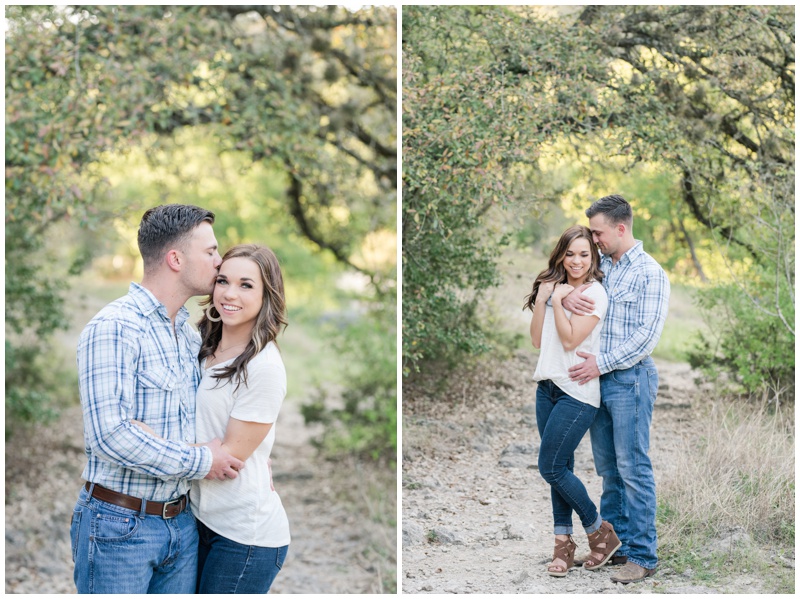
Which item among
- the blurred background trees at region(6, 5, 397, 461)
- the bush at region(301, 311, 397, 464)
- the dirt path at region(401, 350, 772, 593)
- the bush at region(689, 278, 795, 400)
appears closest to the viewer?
the dirt path at region(401, 350, 772, 593)

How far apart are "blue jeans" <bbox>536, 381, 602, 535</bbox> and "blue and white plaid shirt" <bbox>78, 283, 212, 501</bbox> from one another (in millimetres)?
1380

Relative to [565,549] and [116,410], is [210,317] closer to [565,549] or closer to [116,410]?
[116,410]

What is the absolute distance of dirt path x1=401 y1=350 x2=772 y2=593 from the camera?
3215 millimetres

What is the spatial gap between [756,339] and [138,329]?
2784 millimetres

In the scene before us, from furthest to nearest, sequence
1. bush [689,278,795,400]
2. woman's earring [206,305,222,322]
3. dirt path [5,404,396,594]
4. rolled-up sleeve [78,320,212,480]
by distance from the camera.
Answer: dirt path [5,404,396,594] < bush [689,278,795,400] < woman's earring [206,305,222,322] < rolled-up sleeve [78,320,212,480]

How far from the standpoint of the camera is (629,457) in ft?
9.92

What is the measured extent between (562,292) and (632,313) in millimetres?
280

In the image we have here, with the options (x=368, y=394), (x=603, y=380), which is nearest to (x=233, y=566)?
(x=603, y=380)

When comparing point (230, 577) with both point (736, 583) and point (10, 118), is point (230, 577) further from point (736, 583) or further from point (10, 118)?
point (10, 118)

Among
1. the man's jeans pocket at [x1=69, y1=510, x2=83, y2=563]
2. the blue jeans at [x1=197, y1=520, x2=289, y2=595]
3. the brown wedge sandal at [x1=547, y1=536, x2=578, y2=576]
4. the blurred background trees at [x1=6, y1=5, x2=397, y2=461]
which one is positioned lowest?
the brown wedge sandal at [x1=547, y1=536, x2=578, y2=576]

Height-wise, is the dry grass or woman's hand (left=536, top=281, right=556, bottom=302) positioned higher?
woman's hand (left=536, top=281, right=556, bottom=302)

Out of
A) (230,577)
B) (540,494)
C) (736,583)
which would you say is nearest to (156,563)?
(230,577)

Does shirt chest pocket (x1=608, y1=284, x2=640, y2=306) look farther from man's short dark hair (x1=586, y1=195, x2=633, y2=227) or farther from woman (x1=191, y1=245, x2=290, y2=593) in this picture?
woman (x1=191, y1=245, x2=290, y2=593)

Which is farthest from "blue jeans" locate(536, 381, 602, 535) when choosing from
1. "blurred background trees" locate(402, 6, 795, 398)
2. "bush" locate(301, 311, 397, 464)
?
"bush" locate(301, 311, 397, 464)
